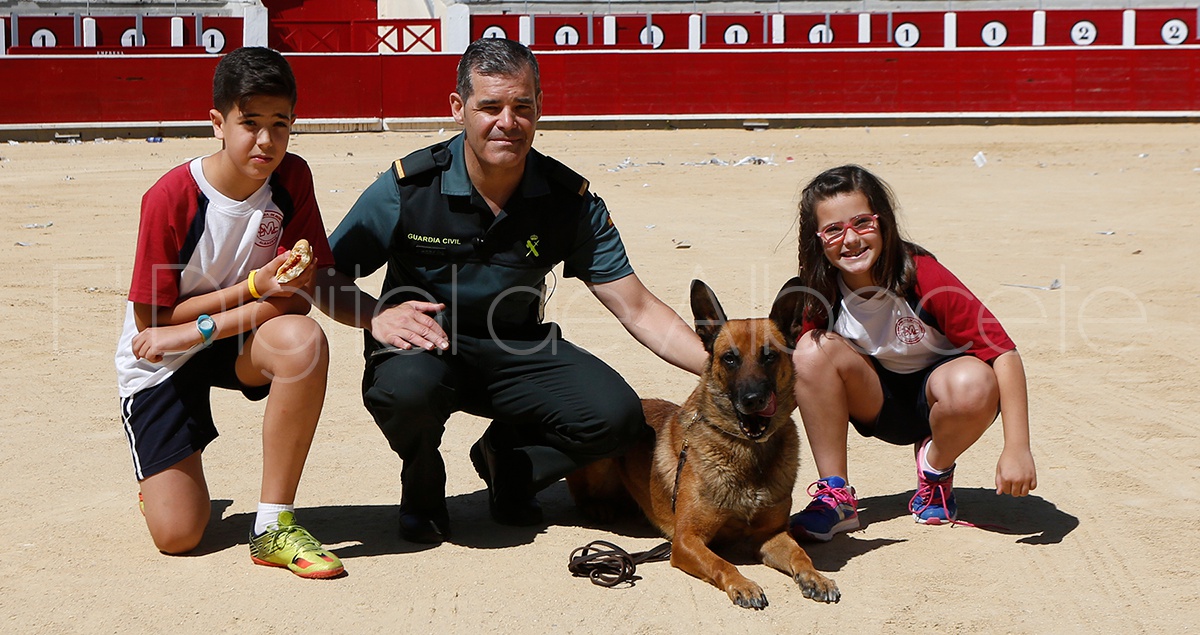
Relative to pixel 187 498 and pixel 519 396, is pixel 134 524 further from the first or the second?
pixel 519 396

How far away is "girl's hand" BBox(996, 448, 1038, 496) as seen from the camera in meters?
4.23

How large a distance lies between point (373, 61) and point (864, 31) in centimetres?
1044

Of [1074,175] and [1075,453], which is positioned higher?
[1074,175]

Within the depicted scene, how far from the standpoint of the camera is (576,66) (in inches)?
920

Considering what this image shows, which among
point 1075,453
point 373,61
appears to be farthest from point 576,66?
point 1075,453

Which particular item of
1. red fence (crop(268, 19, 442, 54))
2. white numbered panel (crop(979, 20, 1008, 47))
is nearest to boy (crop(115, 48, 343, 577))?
red fence (crop(268, 19, 442, 54))

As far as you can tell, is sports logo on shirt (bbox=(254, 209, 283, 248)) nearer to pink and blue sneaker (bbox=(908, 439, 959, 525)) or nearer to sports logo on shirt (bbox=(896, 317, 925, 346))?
sports logo on shirt (bbox=(896, 317, 925, 346))

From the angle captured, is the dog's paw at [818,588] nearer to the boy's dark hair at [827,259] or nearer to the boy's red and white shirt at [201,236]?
the boy's dark hair at [827,259]

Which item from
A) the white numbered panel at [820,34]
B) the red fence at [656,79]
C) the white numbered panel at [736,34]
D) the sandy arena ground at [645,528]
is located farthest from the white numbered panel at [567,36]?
the sandy arena ground at [645,528]

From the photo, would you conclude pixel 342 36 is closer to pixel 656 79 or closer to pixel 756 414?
pixel 656 79

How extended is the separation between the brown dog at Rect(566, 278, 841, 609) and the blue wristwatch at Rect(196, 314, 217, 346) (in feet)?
5.05

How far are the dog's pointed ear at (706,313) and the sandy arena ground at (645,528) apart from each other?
0.77 metres

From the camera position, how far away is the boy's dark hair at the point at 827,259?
14.6 ft

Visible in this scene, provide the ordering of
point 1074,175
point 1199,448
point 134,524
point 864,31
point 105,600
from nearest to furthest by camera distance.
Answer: point 105,600
point 134,524
point 1199,448
point 1074,175
point 864,31
